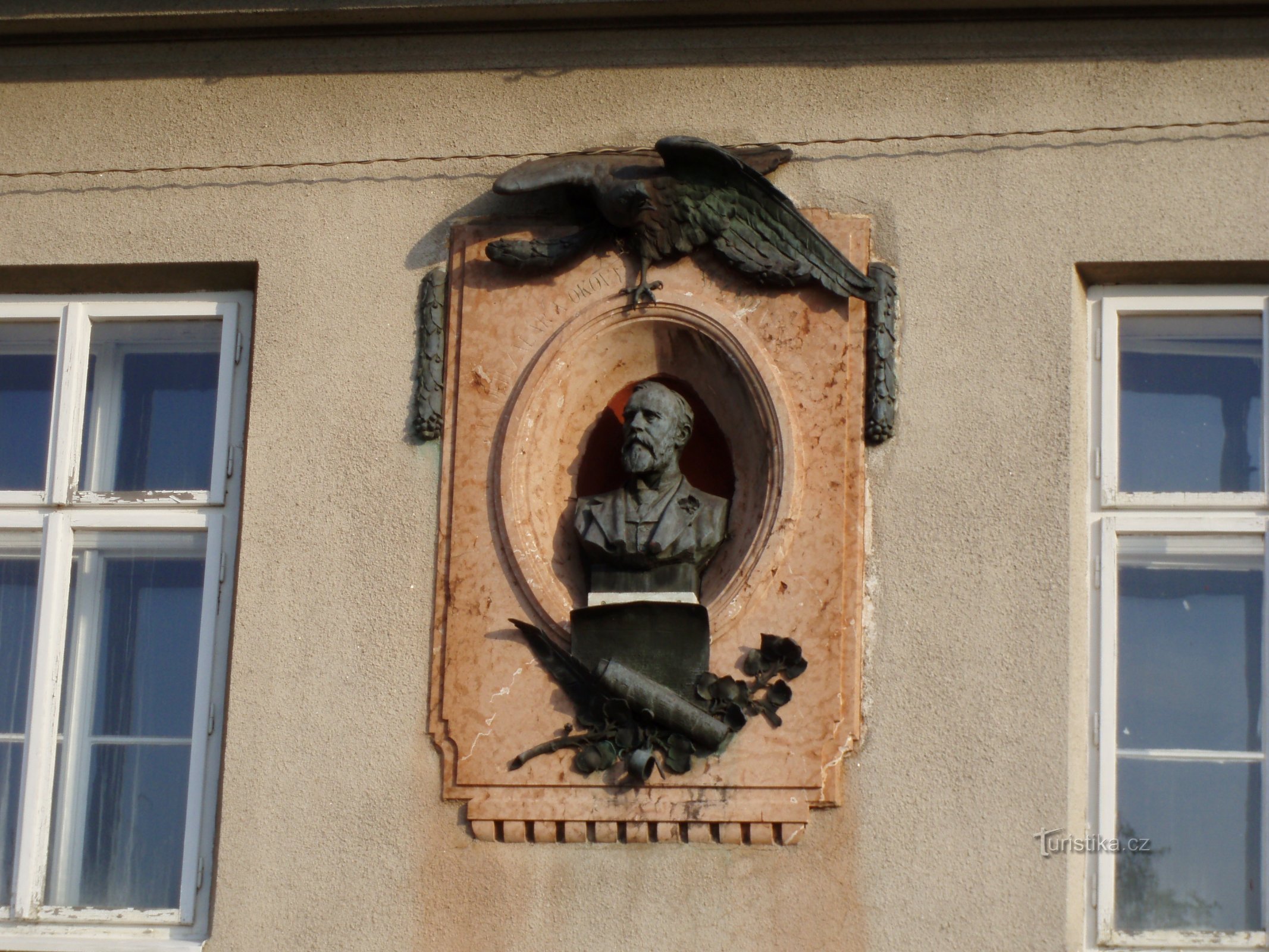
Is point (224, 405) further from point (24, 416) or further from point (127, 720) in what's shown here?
point (127, 720)

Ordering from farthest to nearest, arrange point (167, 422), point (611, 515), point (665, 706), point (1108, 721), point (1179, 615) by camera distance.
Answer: point (167, 422), point (611, 515), point (1179, 615), point (1108, 721), point (665, 706)

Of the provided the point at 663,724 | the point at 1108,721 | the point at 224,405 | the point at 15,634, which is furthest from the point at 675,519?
the point at 15,634

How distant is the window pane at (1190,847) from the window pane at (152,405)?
2983mm

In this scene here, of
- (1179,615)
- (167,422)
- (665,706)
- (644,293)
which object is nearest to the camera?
(665,706)

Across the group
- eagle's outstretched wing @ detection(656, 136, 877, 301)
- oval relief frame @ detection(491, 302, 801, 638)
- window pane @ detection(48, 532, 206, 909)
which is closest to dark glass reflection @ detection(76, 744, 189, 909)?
window pane @ detection(48, 532, 206, 909)

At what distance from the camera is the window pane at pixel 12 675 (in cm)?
575

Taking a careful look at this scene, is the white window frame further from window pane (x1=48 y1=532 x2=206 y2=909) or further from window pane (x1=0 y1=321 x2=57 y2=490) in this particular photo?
window pane (x1=0 y1=321 x2=57 y2=490)

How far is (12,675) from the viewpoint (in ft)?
19.3

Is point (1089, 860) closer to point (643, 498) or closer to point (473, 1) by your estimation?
point (643, 498)

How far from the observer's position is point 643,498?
566cm

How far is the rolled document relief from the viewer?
5.30 meters

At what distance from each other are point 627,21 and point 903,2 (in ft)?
2.84

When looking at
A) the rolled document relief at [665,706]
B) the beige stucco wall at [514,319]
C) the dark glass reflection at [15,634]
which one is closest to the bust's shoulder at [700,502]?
the beige stucco wall at [514,319]

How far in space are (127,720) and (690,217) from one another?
230 centimetres
